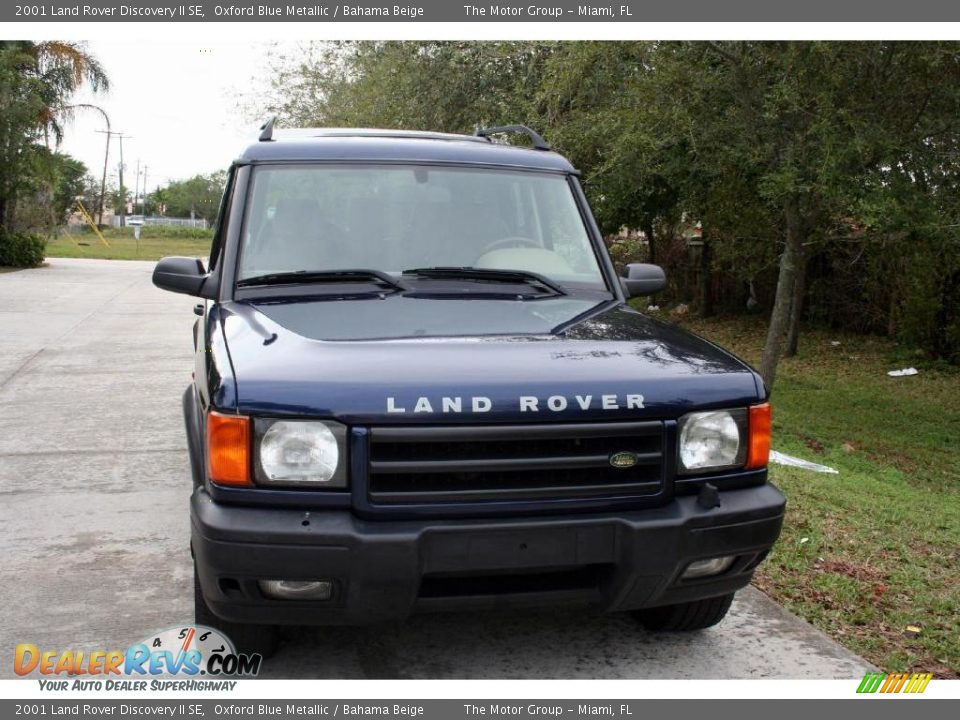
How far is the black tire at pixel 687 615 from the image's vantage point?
12.9ft

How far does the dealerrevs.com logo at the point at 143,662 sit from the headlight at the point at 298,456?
31.7 inches

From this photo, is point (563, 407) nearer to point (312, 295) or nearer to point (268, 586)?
point (268, 586)

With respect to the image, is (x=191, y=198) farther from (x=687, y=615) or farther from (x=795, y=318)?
(x=687, y=615)

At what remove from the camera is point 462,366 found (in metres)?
3.31

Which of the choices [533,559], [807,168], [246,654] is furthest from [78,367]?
[533,559]

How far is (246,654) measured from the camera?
12.0 ft

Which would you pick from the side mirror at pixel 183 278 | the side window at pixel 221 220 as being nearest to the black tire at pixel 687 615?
the side mirror at pixel 183 278

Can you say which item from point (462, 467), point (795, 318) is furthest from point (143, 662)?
point (795, 318)

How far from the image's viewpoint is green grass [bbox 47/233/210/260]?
49.7 meters

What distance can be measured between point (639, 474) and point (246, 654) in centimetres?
151

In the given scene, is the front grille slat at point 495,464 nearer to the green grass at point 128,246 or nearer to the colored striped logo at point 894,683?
the colored striped logo at point 894,683

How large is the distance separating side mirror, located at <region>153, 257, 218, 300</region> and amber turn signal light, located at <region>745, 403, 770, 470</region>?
7.28ft

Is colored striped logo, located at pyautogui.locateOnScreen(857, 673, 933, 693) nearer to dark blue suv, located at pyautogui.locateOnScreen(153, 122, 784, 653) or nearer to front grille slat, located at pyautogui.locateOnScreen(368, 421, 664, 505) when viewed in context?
dark blue suv, located at pyautogui.locateOnScreen(153, 122, 784, 653)

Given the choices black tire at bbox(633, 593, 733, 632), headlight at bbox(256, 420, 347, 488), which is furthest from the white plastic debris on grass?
headlight at bbox(256, 420, 347, 488)
